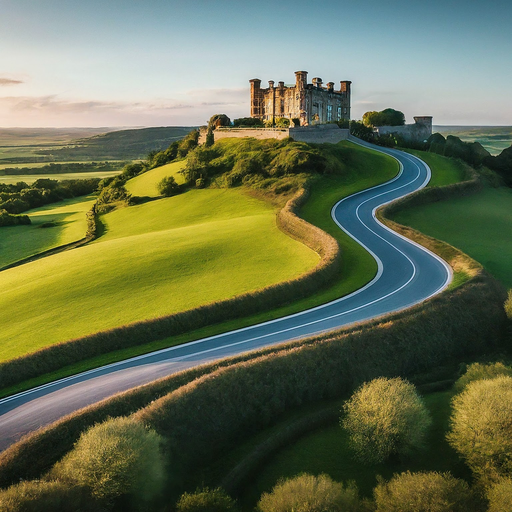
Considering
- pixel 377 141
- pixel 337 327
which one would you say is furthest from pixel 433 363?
pixel 377 141

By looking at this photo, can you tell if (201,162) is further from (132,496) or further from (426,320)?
(132,496)

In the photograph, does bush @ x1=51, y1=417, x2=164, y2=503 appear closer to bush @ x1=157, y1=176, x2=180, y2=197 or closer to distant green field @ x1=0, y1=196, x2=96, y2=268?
distant green field @ x1=0, y1=196, x2=96, y2=268

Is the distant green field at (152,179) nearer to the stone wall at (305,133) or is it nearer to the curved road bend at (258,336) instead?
the stone wall at (305,133)

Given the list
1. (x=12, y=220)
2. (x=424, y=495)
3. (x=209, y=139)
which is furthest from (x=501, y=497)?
(x=209, y=139)

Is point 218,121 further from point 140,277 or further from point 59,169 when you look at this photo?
point 59,169

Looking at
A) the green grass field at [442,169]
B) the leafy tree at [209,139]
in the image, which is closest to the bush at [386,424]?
the green grass field at [442,169]

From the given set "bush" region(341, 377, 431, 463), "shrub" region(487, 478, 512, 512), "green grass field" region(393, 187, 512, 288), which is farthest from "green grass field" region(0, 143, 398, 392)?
"shrub" region(487, 478, 512, 512)
